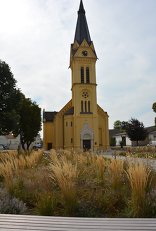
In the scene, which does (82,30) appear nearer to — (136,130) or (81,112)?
(81,112)

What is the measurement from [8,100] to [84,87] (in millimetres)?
30696

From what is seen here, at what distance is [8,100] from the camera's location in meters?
27.0

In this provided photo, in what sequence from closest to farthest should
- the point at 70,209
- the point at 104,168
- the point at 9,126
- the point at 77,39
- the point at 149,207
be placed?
the point at 149,207
the point at 70,209
the point at 104,168
the point at 9,126
the point at 77,39

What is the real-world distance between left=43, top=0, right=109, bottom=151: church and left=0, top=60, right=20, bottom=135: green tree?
2750 cm

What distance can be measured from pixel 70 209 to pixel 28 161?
24.7 ft

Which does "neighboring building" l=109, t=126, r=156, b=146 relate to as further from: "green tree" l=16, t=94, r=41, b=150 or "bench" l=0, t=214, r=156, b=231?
"bench" l=0, t=214, r=156, b=231

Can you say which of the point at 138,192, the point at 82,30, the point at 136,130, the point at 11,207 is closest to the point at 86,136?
the point at 136,130

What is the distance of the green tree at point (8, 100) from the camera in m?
26.3

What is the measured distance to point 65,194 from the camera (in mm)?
6348

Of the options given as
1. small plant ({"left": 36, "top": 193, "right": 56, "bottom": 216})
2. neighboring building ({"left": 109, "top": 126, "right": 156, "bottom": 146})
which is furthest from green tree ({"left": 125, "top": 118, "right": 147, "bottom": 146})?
small plant ({"left": 36, "top": 193, "right": 56, "bottom": 216})

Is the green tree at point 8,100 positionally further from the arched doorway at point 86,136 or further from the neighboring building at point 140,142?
the neighboring building at point 140,142

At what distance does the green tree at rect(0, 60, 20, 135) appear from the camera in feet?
86.3

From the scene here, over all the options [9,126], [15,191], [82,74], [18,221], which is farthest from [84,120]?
[18,221]

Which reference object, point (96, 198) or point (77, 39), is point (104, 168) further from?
point (77, 39)
